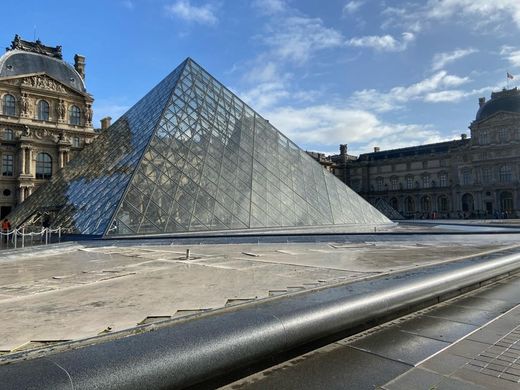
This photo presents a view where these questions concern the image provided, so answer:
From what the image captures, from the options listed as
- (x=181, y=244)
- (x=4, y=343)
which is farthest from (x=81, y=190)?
(x=4, y=343)

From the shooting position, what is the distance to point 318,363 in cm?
279

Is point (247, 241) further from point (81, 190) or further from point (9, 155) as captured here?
point (9, 155)

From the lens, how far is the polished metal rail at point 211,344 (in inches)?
76.3

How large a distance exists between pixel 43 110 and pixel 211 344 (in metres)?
52.9

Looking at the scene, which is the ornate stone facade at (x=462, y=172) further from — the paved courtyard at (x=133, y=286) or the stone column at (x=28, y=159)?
the paved courtyard at (x=133, y=286)

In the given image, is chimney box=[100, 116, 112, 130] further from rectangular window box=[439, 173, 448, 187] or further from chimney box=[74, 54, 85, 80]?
rectangular window box=[439, 173, 448, 187]

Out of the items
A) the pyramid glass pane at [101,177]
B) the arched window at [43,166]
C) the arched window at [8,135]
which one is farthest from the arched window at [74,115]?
the pyramid glass pane at [101,177]

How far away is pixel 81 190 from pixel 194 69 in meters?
10.2

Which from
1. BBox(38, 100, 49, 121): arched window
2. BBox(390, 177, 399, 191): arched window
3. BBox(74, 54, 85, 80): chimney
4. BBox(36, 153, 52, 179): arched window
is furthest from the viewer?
BBox(390, 177, 399, 191): arched window

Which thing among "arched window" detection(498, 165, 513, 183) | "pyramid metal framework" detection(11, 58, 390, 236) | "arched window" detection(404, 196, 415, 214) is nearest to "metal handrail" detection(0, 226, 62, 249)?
"pyramid metal framework" detection(11, 58, 390, 236)

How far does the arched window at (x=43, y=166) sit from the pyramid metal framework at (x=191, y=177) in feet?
80.7

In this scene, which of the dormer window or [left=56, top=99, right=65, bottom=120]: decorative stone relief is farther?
the dormer window

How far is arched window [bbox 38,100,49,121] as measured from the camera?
47.0m

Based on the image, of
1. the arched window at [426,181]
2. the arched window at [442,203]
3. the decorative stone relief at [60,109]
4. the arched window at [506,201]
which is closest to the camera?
the decorative stone relief at [60,109]
